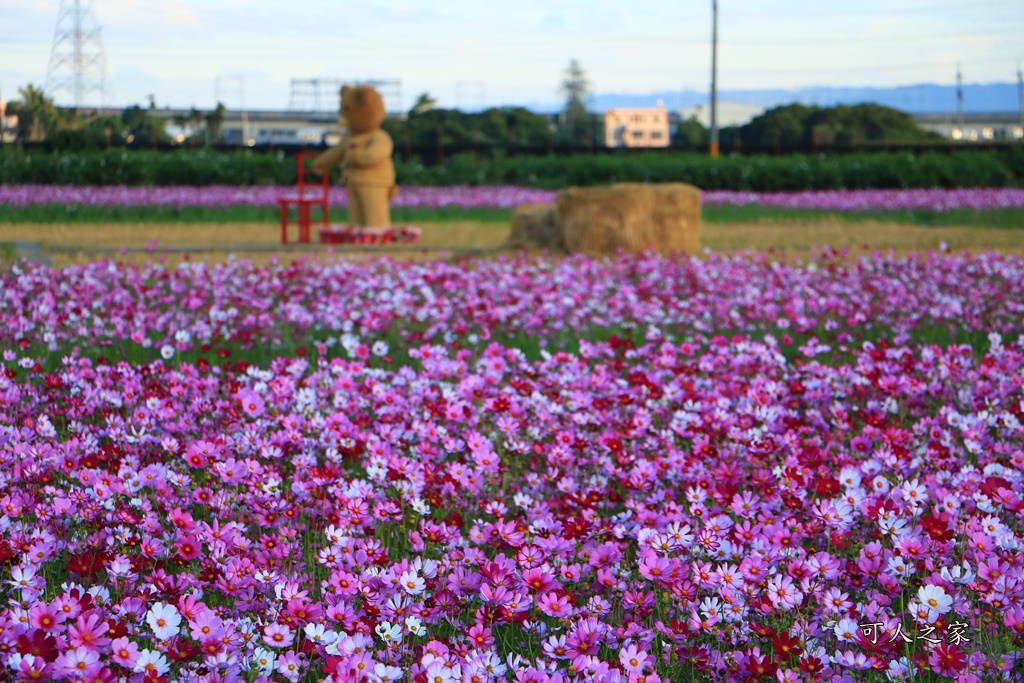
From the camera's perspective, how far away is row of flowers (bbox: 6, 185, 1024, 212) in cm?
1877

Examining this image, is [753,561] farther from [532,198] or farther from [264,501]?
[532,198]

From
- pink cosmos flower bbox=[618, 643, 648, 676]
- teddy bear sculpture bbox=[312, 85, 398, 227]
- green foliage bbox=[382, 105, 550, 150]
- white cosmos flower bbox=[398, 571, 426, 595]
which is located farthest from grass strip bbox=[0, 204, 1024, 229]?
green foliage bbox=[382, 105, 550, 150]

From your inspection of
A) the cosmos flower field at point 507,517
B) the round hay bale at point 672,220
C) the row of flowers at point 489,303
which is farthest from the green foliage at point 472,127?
the cosmos flower field at point 507,517

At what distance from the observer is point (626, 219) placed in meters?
11.6

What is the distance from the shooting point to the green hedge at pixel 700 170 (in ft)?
80.0

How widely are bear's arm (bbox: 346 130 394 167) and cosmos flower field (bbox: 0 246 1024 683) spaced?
8.27 metres

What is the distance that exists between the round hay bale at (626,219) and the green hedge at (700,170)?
1381 centimetres

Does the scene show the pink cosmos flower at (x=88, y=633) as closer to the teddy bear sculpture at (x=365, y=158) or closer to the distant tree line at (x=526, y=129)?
the teddy bear sculpture at (x=365, y=158)

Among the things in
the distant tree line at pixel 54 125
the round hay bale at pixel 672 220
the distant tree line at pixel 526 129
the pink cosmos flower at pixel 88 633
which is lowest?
the pink cosmos flower at pixel 88 633

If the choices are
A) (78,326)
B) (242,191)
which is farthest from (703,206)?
(78,326)

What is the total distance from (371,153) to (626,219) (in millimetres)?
3801

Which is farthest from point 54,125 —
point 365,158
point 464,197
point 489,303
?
point 489,303

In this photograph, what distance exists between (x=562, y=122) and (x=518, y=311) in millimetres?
81263

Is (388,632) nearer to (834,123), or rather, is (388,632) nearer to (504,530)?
(504,530)
